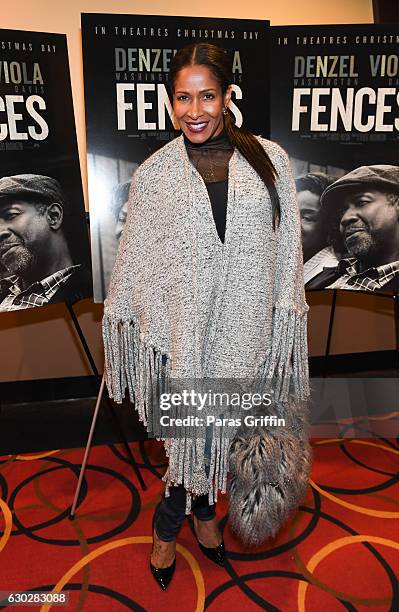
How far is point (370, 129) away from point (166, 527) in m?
1.54

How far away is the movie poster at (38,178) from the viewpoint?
1663mm

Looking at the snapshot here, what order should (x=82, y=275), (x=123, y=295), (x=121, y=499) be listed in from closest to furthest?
1. (x=123, y=295)
2. (x=82, y=275)
3. (x=121, y=499)

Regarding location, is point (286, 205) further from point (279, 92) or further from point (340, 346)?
point (340, 346)

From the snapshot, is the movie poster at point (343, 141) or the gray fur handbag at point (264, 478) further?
the movie poster at point (343, 141)

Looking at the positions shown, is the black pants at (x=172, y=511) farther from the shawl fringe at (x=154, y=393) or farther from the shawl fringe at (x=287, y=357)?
the shawl fringe at (x=287, y=357)

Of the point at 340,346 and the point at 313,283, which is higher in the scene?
the point at 313,283

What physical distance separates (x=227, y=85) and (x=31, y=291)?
3.19ft

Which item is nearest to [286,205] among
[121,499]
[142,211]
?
[142,211]

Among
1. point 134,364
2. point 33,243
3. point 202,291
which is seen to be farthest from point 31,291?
point 202,291

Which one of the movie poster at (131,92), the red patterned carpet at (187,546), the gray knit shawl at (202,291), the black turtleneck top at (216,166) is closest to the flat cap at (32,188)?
the movie poster at (131,92)

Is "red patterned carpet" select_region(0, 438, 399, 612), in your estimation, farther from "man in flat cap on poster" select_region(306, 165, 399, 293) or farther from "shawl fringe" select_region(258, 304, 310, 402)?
"man in flat cap on poster" select_region(306, 165, 399, 293)

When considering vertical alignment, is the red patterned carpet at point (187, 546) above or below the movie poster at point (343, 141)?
below

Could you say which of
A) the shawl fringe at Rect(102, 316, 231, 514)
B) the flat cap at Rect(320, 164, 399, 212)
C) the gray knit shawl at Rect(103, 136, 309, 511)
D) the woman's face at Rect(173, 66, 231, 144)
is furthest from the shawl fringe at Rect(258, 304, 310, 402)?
the flat cap at Rect(320, 164, 399, 212)

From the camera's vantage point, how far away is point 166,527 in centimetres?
159
